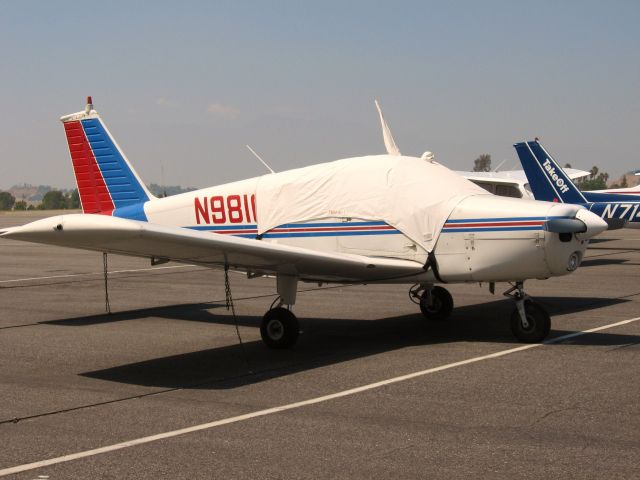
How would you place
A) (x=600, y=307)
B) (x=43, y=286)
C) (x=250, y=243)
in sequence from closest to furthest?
1. (x=250, y=243)
2. (x=600, y=307)
3. (x=43, y=286)

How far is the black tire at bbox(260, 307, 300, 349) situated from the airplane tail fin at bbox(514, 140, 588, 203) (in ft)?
57.5

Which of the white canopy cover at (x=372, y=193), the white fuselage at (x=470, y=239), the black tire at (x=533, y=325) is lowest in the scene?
the black tire at (x=533, y=325)

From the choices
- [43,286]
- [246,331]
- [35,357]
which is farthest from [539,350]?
[43,286]

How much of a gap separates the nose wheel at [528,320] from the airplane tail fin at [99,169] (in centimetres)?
579

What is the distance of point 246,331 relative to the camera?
11703 millimetres

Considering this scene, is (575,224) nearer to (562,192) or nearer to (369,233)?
(369,233)

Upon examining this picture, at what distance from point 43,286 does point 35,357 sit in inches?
351

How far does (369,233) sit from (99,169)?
15.6 ft

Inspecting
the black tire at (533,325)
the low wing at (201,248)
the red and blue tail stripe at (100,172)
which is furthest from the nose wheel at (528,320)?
the red and blue tail stripe at (100,172)

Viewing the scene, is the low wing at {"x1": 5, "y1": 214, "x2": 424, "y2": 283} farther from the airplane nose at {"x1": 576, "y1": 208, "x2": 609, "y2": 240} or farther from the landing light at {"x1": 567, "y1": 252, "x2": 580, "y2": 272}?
the airplane nose at {"x1": 576, "y1": 208, "x2": 609, "y2": 240}

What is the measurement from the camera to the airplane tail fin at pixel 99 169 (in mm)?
12742

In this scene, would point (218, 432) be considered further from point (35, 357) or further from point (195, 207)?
point (195, 207)

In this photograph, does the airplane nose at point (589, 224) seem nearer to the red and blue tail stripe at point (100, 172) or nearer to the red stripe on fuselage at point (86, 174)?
the red and blue tail stripe at point (100, 172)

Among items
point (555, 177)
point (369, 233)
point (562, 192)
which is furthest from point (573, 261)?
point (555, 177)
